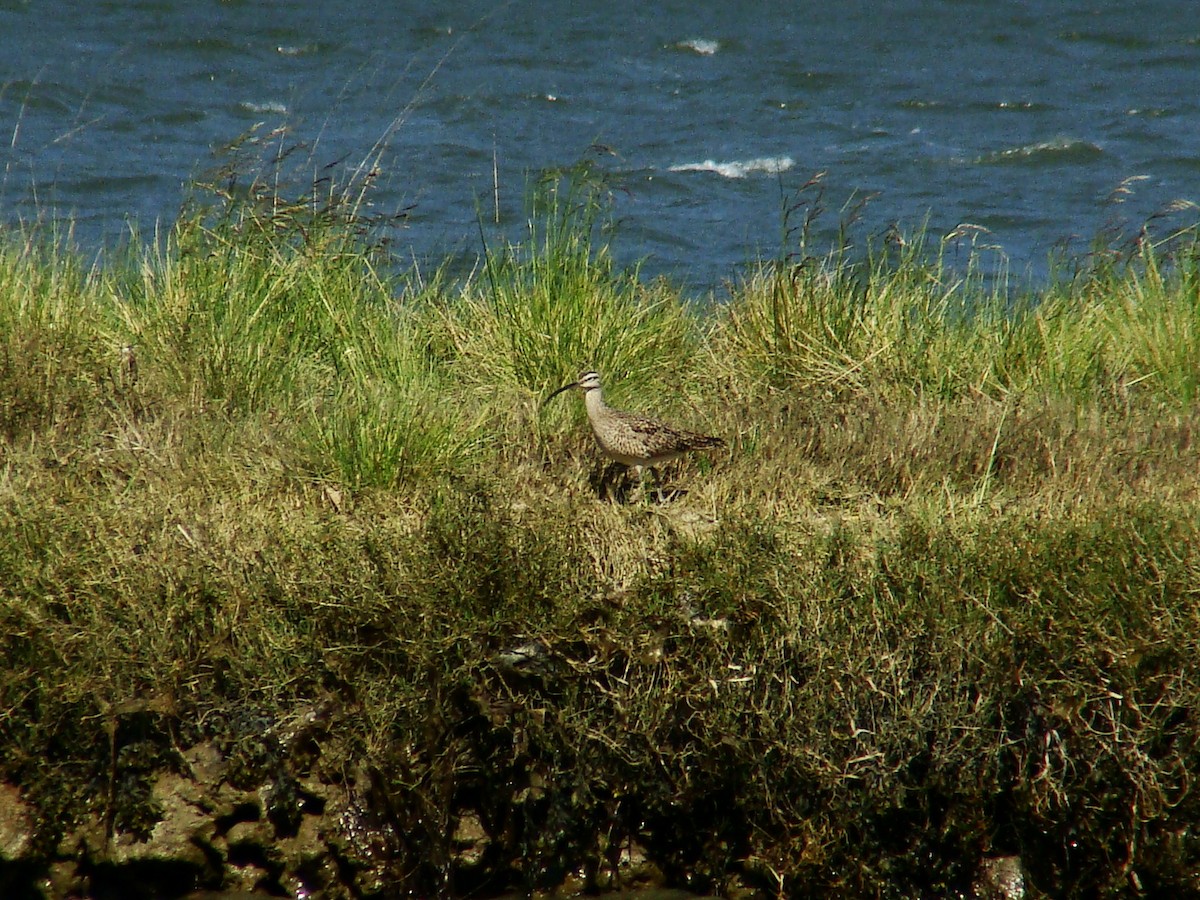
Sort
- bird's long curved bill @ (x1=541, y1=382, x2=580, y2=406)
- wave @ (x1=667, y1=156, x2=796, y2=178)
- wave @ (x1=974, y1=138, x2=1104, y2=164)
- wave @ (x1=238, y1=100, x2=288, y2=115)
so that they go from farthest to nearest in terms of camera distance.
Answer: wave @ (x1=238, y1=100, x2=288, y2=115)
wave @ (x1=974, y1=138, x2=1104, y2=164)
wave @ (x1=667, y1=156, x2=796, y2=178)
bird's long curved bill @ (x1=541, y1=382, x2=580, y2=406)

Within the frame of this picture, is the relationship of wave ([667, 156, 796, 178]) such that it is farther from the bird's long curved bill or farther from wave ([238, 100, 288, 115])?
the bird's long curved bill

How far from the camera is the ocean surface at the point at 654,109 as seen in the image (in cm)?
1373

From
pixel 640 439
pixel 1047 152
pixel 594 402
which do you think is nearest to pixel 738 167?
Result: pixel 1047 152

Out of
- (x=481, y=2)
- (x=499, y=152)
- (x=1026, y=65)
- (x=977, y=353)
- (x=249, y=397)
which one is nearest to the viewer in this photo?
(x=249, y=397)

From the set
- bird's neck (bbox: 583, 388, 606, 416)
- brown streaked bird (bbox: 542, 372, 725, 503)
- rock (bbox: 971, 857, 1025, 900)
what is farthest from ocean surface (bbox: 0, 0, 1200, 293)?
rock (bbox: 971, 857, 1025, 900)

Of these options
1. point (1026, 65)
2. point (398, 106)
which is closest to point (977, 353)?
point (398, 106)

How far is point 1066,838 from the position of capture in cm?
536

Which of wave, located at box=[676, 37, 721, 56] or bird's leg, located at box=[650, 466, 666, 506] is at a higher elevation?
wave, located at box=[676, 37, 721, 56]

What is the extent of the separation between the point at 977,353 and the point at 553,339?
2141 millimetres

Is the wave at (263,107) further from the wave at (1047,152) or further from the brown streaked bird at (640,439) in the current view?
the brown streaked bird at (640,439)

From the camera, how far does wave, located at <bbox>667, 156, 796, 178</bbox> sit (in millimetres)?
15969

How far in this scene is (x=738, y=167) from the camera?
16.2 metres

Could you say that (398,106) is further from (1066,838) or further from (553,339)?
(1066,838)

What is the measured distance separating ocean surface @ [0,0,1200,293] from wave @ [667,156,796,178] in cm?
4
